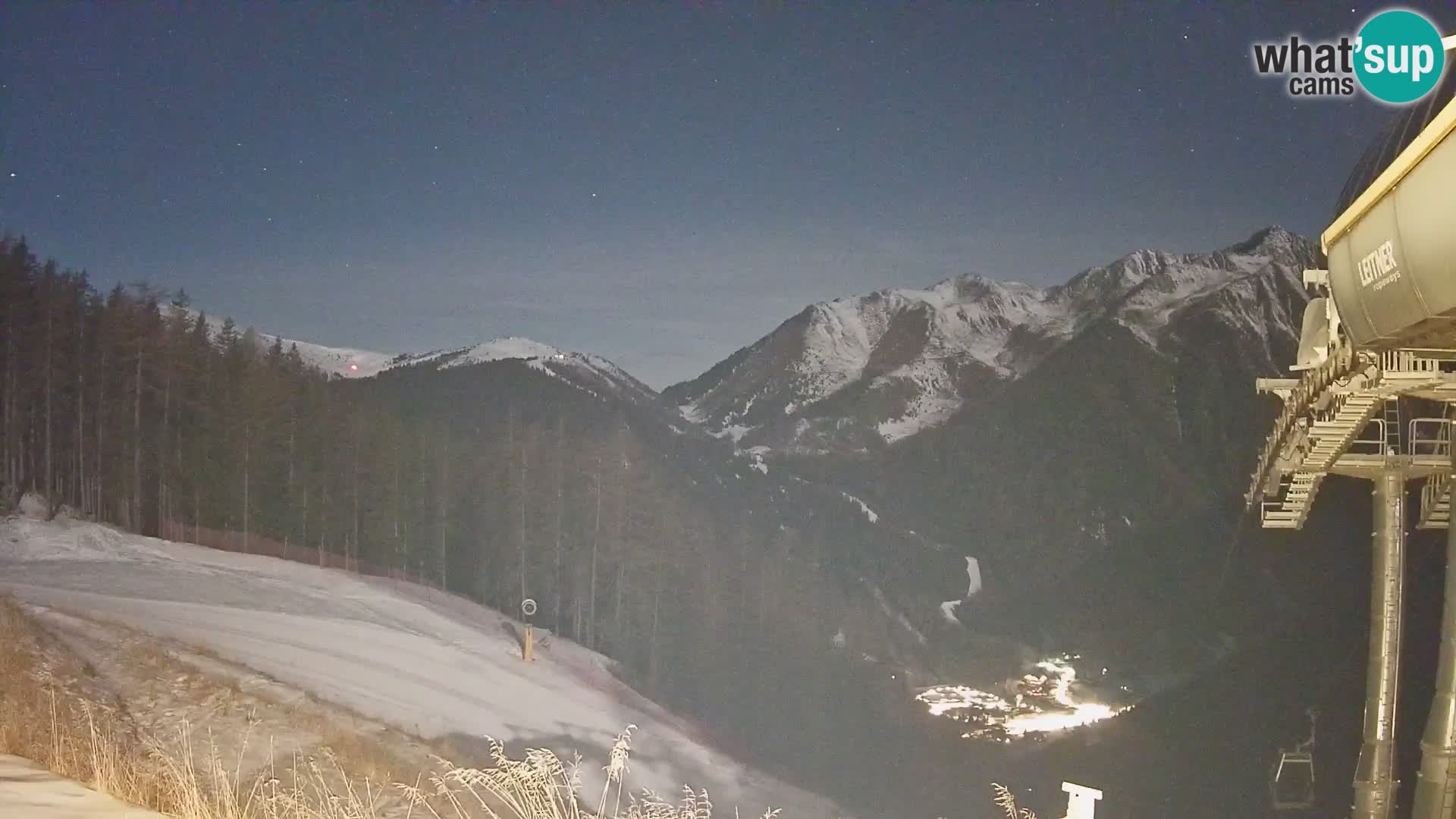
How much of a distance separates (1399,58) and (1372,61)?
16.6 inches

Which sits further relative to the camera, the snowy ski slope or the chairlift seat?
the chairlift seat

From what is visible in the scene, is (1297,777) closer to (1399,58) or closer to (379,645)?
(1399,58)

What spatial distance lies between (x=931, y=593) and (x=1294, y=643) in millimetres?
3937

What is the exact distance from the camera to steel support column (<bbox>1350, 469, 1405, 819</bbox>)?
785 cm

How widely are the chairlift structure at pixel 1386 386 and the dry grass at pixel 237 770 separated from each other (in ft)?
8.99

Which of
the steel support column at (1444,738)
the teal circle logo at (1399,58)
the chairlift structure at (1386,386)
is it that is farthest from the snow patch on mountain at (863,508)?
the teal circle logo at (1399,58)

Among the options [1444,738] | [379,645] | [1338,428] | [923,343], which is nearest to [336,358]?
[379,645]

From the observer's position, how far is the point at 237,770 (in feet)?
21.1

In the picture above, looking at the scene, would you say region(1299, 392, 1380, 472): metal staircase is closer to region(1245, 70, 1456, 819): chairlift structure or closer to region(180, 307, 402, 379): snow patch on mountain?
region(1245, 70, 1456, 819): chairlift structure

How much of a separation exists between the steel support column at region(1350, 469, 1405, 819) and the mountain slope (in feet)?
10.8

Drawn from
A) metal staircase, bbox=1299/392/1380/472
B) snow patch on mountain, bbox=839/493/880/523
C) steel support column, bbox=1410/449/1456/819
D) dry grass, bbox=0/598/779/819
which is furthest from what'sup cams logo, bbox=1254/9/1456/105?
dry grass, bbox=0/598/779/819

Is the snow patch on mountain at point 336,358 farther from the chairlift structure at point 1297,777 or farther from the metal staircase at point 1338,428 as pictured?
the chairlift structure at point 1297,777

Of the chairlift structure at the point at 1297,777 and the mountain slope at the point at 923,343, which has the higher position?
the mountain slope at the point at 923,343

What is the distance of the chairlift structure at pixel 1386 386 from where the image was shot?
2221 mm
